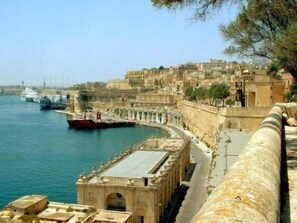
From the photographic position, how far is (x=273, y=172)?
3.68 m

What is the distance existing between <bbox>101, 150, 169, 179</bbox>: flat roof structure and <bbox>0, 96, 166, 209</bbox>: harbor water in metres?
4.31

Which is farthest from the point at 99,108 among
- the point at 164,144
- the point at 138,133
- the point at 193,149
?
the point at 164,144

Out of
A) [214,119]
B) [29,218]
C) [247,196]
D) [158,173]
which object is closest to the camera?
[247,196]

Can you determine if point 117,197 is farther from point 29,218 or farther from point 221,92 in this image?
point 221,92

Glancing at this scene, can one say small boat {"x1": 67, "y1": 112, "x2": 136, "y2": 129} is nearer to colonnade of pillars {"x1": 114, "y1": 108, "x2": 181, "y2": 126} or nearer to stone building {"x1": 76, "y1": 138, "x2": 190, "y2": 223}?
colonnade of pillars {"x1": 114, "y1": 108, "x2": 181, "y2": 126}

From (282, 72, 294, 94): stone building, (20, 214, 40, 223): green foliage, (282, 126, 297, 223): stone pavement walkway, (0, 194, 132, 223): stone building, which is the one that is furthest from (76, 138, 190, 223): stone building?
(282, 72, 294, 94): stone building

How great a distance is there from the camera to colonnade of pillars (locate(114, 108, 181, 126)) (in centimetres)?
5981

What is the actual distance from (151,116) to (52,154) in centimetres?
2872

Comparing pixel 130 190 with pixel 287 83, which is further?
pixel 287 83

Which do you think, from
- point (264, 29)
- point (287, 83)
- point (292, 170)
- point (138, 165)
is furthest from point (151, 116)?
point (292, 170)

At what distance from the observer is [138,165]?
19688mm

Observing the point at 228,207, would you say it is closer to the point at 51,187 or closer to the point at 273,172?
the point at 273,172

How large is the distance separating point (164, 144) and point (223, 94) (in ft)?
67.0

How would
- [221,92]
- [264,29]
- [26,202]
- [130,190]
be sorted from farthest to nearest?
1. [221,92]
2. [130,190]
3. [26,202]
4. [264,29]
